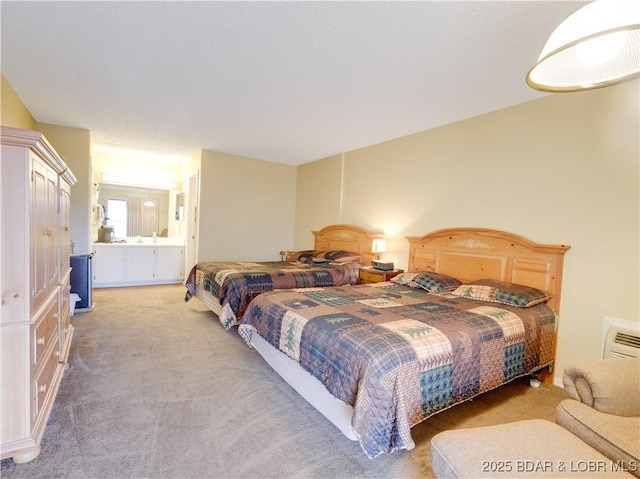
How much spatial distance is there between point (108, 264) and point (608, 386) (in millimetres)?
6419

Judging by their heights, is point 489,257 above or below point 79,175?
below

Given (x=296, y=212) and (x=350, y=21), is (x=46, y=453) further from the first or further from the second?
(x=296, y=212)

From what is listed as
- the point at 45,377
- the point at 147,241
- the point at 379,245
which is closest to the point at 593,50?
the point at 379,245

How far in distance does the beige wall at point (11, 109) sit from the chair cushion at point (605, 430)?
173 inches

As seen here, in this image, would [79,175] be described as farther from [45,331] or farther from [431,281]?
[431,281]

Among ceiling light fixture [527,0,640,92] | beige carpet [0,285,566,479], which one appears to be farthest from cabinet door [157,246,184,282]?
ceiling light fixture [527,0,640,92]

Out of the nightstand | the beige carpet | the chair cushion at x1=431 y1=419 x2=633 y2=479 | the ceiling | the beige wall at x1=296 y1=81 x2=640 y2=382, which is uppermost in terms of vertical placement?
the ceiling

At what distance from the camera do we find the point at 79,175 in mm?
4227

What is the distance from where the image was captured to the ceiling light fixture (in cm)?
104

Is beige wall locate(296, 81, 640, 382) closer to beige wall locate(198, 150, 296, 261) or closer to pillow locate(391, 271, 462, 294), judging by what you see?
pillow locate(391, 271, 462, 294)

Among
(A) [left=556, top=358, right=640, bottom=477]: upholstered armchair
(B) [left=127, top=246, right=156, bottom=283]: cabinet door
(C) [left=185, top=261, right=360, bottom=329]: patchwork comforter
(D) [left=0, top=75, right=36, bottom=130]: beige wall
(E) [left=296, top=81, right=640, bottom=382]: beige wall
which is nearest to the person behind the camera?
(A) [left=556, top=358, right=640, bottom=477]: upholstered armchair

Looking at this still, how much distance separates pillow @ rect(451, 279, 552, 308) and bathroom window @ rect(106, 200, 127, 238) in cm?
608

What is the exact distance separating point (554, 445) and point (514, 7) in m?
2.07

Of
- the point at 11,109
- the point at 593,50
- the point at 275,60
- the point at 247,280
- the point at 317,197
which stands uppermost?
the point at 275,60
